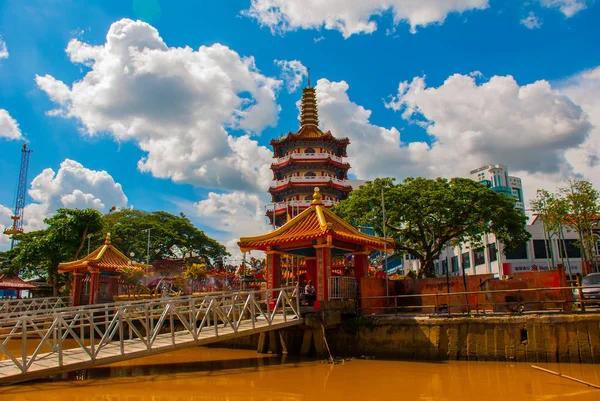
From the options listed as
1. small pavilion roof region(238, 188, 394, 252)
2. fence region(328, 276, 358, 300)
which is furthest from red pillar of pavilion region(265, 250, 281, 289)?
fence region(328, 276, 358, 300)

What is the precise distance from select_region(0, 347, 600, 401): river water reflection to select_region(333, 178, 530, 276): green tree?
42.2ft

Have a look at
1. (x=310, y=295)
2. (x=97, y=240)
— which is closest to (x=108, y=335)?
(x=310, y=295)

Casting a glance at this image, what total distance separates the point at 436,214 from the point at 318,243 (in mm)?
11506

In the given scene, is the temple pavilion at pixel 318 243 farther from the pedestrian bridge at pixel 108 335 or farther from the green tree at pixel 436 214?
the green tree at pixel 436 214

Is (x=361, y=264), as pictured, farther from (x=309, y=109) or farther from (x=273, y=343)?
(x=309, y=109)

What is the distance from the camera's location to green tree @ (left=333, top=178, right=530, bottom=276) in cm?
2573

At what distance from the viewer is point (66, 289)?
3581cm

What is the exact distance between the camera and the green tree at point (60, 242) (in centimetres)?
3325

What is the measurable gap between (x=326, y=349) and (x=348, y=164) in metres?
28.5

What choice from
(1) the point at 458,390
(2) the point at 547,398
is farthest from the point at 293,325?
(2) the point at 547,398

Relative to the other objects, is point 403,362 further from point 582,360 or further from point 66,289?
point 66,289

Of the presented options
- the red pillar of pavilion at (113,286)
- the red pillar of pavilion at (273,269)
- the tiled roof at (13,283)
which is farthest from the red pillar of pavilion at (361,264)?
the tiled roof at (13,283)

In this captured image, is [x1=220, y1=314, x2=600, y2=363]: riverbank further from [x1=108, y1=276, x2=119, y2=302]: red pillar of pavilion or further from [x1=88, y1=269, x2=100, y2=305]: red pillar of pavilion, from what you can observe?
[x1=108, y1=276, x2=119, y2=302]: red pillar of pavilion

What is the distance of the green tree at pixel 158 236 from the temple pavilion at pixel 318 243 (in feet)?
99.7
